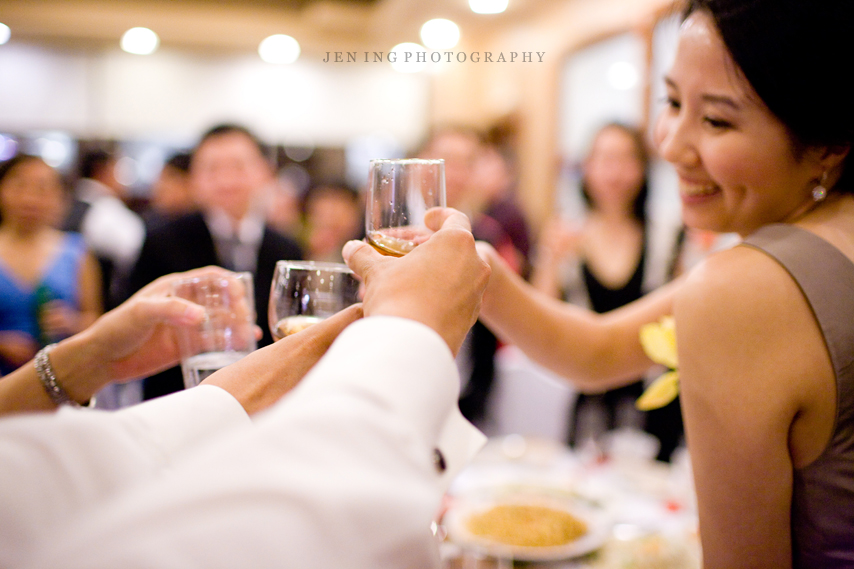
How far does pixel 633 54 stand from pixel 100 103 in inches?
209

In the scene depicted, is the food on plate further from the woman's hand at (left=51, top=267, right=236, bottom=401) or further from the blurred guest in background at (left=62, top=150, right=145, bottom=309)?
the blurred guest in background at (left=62, top=150, right=145, bottom=309)

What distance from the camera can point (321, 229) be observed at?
3650 mm

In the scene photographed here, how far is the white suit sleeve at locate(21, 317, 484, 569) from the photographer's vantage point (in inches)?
14.3

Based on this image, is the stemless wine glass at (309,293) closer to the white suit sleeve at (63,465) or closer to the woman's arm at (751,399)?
the white suit sleeve at (63,465)

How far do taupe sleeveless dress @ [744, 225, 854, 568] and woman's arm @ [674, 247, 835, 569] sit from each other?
13 mm

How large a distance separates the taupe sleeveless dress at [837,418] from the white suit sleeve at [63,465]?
0.75 metres

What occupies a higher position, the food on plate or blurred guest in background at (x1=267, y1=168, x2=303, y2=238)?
blurred guest in background at (x1=267, y1=168, x2=303, y2=238)

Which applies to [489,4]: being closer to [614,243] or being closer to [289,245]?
[614,243]

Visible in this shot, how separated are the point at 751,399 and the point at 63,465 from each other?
74 centimetres

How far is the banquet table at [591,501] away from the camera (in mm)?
1124

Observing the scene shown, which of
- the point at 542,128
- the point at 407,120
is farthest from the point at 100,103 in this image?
the point at 542,128

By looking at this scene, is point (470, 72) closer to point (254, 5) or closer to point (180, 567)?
point (254, 5)

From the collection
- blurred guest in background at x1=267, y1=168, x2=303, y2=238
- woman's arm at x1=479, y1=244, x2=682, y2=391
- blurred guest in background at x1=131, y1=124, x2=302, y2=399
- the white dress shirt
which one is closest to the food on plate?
woman's arm at x1=479, y1=244, x2=682, y2=391

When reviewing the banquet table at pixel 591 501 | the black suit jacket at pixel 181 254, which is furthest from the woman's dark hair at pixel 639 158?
the black suit jacket at pixel 181 254
